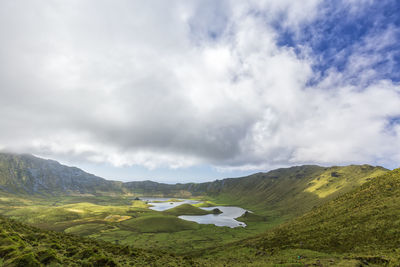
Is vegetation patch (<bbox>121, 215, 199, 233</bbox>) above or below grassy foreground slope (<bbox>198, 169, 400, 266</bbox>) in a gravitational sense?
below

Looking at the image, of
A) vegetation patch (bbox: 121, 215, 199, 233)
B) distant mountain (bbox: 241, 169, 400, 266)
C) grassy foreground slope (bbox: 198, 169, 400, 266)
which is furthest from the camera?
vegetation patch (bbox: 121, 215, 199, 233)

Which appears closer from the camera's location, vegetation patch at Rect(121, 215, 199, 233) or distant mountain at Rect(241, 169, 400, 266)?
distant mountain at Rect(241, 169, 400, 266)

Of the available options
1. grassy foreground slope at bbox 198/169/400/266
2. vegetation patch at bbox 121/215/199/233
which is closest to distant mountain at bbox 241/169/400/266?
grassy foreground slope at bbox 198/169/400/266

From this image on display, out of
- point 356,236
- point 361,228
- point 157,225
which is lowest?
point 157,225

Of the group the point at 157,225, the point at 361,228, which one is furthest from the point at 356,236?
the point at 157,225

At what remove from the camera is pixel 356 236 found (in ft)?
198

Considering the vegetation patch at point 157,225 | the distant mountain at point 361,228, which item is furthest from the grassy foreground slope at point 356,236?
the vegetation patch at point 157,225

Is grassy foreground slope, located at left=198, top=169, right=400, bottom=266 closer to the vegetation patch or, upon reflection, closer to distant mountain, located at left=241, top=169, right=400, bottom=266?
distant mountain, located at left=241, top=169, right=400, bottom=266

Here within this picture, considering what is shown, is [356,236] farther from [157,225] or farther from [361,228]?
[157,225]

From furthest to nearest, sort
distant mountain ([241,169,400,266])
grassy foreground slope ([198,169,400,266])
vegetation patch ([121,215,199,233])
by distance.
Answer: vegetation patch ([121,215,199,233])
distant mountain ([241,169,400,266])
grassy foreground slope ([198,169,400,266])

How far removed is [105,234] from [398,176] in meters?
193

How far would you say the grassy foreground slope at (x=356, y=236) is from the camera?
47350mm

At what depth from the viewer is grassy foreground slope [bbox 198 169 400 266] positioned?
4735 cm

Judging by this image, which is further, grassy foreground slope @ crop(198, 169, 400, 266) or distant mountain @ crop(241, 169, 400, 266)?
distant mountain @ crop(241, 169, 400, 266)
